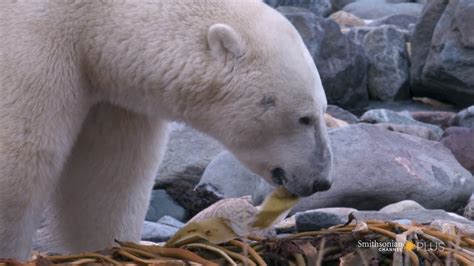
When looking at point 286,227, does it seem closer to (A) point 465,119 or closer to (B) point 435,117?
(A) point 465,119

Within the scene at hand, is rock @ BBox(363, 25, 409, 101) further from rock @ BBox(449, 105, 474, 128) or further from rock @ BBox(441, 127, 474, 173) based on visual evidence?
rock @ BBox(441, 127, 474, 173)

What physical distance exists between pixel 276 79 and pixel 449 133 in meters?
5.43

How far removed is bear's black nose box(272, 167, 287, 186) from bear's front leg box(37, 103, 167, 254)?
0.53m

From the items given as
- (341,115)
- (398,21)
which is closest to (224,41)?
(341,115)

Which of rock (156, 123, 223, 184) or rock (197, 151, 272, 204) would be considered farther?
rock (156, 123, 223, 184)

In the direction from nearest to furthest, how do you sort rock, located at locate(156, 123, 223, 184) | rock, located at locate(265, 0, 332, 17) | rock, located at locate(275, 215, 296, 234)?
rock, located at locate(275, 215, 296, 234) < rock, located at locate(156, 123, 223, 184) < rock, located at locate(265, 0, 332, 17)

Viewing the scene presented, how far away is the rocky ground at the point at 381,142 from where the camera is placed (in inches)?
240

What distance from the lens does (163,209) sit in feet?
22.0

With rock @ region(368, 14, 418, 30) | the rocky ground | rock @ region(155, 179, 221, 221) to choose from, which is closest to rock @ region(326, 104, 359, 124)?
the rocky ground

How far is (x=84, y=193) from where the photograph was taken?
396cm

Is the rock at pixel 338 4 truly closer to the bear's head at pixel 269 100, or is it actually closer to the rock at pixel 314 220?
the rock at pixel 314 220

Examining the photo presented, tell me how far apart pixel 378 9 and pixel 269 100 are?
16266 mm

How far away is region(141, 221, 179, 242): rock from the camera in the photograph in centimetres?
559

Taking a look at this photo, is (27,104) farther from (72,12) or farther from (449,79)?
(449,79)
